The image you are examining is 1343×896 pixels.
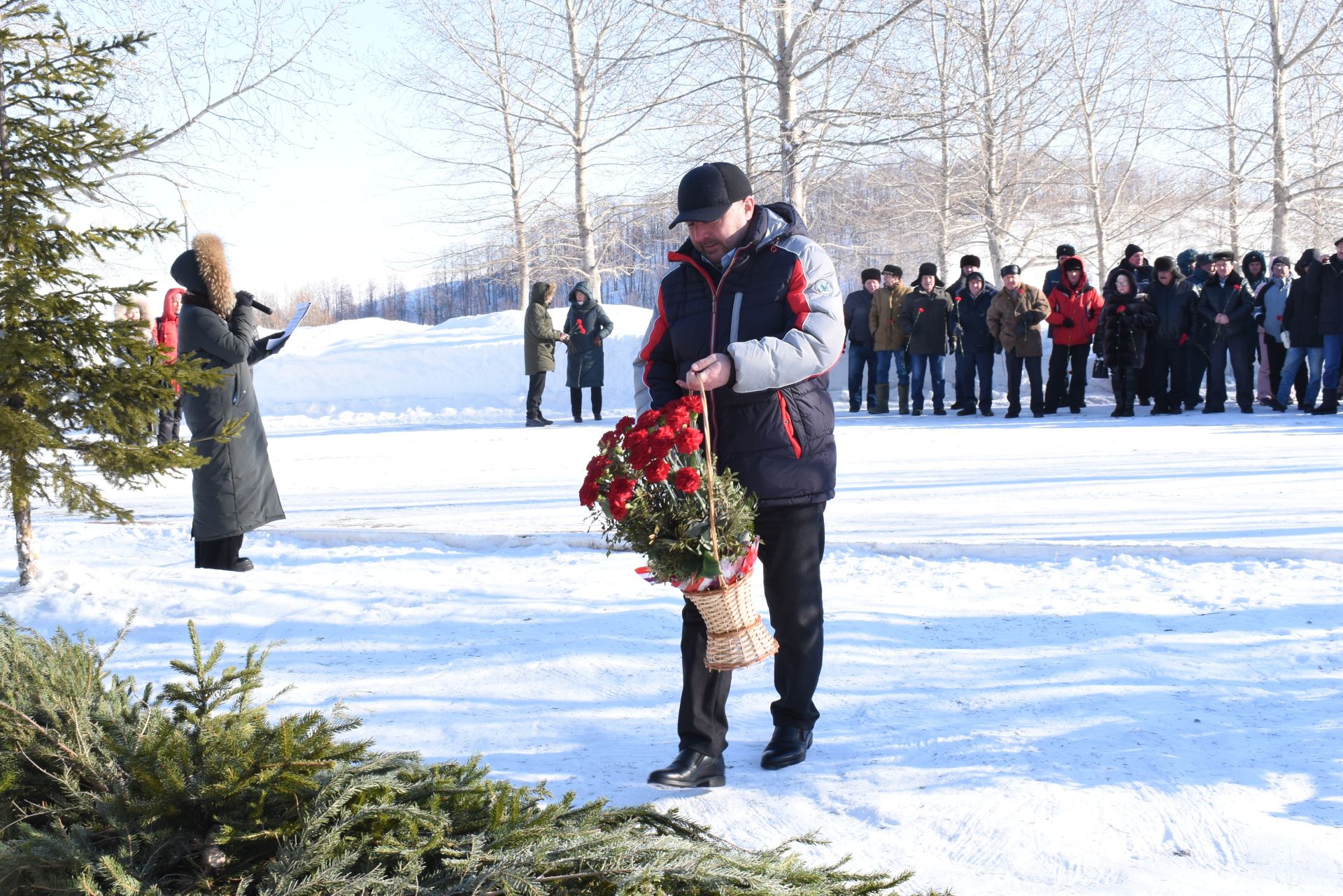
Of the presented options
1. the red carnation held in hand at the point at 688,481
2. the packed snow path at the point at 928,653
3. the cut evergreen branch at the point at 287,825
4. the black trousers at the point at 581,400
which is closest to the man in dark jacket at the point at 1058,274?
the packed snow path at the point at 928,653

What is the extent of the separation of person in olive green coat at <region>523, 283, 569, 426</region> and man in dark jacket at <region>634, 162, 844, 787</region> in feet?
41.5

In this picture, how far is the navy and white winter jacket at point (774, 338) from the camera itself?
3.69m

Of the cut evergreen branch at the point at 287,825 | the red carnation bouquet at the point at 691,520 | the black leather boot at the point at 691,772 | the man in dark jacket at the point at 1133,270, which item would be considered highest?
the man in dark jacket at the point at 1133,270

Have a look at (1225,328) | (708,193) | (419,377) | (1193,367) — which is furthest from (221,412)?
(419,377)

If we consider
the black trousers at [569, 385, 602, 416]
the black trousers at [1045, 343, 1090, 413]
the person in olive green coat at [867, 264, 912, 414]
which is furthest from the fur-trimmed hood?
the black trousers at [1045, 343, 1090, 413]

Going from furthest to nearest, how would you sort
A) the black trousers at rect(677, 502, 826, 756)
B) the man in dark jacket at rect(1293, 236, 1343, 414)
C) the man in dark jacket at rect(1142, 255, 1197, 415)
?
the man in dark jacket at rect(1142, 255, 1197, 415) < the man in dark jacket at rect(1293, 236, 1343, 414) < the black trousers at rect(677, 502, 826, 756)

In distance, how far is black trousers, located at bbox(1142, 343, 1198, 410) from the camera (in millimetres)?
14844

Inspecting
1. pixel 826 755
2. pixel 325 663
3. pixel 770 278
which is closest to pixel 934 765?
pixel 826 755

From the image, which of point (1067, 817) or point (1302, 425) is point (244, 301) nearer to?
point (1067, 817)

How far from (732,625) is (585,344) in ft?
44.1

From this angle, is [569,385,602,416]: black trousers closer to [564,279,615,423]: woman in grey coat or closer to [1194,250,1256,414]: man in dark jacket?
[564,279,615,423]: woman in grey coat

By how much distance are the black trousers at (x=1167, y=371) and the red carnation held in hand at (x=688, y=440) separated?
42.5 feet

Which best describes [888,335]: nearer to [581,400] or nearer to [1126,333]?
[1126,333]

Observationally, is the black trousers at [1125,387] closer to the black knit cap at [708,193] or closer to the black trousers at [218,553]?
the black trousers at [218,553]
